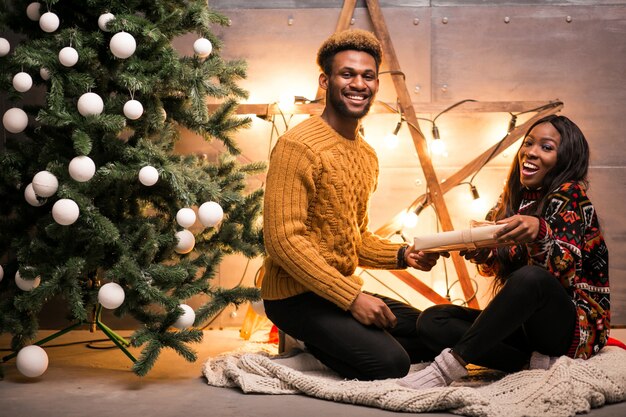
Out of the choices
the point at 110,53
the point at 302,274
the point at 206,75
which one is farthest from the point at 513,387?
the point at 110,53

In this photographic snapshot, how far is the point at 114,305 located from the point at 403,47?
1.70 m

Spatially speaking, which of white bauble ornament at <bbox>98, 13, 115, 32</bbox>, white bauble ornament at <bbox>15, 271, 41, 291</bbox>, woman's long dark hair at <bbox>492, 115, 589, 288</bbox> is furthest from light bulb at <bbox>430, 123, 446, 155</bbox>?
white bauble ornament at <bbox>15, 271, 41, 291</bbox>

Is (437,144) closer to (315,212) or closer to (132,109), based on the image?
(315,212)

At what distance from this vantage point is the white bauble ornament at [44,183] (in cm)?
228

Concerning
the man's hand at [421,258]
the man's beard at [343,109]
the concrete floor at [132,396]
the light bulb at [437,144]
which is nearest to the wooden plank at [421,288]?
the light bulb at [437,144]

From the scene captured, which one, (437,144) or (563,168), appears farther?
(437,144)

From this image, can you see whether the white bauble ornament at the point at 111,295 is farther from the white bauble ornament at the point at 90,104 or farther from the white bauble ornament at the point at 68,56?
the white bauble ornament at the point at 68,56

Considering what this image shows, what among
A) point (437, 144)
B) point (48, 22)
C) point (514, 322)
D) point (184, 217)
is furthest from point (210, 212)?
point (437, 144)

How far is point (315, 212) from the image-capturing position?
234cm

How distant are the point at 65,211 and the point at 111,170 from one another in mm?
205

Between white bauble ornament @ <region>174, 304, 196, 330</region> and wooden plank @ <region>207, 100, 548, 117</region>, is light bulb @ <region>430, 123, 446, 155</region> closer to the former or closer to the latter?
wooden plank @ <region>207, 100, 548, 117</region>

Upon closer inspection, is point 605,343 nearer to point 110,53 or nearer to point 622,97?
point 622,97

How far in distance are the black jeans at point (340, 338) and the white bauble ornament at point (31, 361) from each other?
71 cm

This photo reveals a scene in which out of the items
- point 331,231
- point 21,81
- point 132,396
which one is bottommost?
point 132,396
